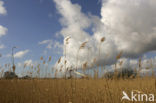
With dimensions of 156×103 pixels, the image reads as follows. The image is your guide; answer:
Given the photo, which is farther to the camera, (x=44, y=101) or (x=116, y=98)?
(x=44, y=101)

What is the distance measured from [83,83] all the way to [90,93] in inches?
46.7

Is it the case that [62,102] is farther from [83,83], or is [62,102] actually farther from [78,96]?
[83,83]

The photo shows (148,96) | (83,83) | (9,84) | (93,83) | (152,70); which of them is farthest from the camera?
(9,84)

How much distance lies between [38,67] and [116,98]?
304 centimetres

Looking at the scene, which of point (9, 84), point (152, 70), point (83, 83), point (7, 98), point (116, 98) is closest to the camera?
point (116, 98)

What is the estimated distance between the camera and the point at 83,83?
5.04 meters

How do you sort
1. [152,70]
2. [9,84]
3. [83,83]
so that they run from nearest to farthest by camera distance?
[152,70], [83,83], [9,84]

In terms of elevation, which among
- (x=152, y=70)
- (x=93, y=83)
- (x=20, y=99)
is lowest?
(x=20, y=99)

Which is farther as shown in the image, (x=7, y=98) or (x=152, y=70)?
(x=152, y=70)

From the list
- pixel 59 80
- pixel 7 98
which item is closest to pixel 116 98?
pixel 59 80

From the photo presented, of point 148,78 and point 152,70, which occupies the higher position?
point 152,70

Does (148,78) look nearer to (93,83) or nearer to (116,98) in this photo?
(93,83)

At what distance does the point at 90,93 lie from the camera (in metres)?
3.86

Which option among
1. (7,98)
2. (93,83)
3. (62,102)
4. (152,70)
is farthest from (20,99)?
(152,70)
